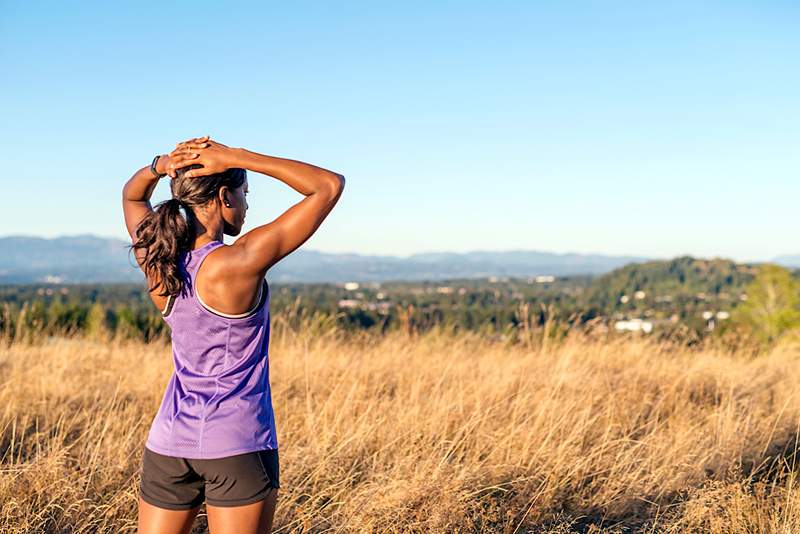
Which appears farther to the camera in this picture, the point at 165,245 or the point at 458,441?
the point at 458,441

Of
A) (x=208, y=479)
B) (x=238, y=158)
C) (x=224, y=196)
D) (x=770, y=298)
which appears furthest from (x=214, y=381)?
(x=770, y=298)

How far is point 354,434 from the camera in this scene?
4902 mm

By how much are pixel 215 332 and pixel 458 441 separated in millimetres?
3089

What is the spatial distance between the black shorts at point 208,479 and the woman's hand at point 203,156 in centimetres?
94

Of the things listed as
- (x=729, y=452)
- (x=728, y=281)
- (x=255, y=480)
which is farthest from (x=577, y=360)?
(x=728, y=281)

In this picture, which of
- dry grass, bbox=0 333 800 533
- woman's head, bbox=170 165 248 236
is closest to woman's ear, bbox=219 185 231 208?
woman's head, bbox=170 165 248 236

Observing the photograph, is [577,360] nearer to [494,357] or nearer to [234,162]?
[494,357]

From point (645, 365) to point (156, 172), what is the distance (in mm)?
6240

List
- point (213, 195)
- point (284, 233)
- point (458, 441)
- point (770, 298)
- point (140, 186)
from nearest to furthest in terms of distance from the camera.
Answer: point (284, 233) < point (213, 195) < point (140, 186) < point (458, 441) < point (770, 298)

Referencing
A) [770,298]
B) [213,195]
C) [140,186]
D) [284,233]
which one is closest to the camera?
[284,233]

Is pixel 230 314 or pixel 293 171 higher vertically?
pixel 293 171

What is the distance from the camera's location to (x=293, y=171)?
237 centimetres

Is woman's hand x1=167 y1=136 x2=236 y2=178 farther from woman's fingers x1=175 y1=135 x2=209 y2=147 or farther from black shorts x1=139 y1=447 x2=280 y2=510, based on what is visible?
black shorts x1=139 y1=447 x2=280 y2=510

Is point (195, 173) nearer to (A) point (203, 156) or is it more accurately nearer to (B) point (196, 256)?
(A) point (203, 156)
